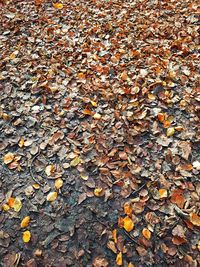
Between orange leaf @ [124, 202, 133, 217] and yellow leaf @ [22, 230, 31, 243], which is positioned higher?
orange leaf @ [124, 202, 133, 217]

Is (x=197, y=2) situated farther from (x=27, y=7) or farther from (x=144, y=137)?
(x=144, y=137)

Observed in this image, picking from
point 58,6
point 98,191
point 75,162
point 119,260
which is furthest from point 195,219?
point 58,6

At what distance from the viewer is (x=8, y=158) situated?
3.08 m

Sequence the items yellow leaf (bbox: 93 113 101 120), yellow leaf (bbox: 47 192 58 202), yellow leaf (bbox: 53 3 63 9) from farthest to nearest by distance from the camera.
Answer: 1. yellow leaf (bbox: 53 3 63 9)
2. yellow leaf (bbox: 93 113 101 120)
3. yellow leaf (bbox: 47 192 58 202)

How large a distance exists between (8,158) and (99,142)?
2.78 ft

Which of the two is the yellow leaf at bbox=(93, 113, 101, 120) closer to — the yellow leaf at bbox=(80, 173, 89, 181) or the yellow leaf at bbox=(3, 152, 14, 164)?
the yellow leaf at bbox=(80, 173, 89, 181)

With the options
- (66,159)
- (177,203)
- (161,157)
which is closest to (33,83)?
(66,159)

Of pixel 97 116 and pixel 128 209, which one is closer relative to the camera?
pixel 128 209

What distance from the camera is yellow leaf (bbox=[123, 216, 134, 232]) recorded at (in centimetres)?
270

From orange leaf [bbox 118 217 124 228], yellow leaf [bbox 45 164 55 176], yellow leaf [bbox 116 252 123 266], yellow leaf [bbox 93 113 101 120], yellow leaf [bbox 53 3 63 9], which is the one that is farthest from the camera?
yellow leaf [bbox 53 3 63 9]

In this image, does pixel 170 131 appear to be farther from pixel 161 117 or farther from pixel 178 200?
pixel 178 200

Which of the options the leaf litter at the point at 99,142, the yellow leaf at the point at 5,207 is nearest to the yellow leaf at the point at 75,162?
the leaf litter at the point at 99,142

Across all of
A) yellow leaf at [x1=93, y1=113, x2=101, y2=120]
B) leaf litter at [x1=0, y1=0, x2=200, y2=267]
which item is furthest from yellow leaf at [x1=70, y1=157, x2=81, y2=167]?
yellow leaf at [x1=93, y1=113, x2=101, y2=120]

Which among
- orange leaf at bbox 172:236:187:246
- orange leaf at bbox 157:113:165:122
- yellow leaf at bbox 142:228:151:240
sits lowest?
orange leaf at bbox 172:236:187:246
